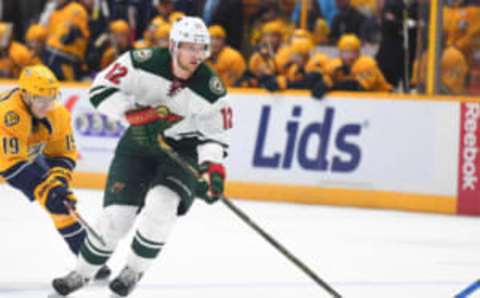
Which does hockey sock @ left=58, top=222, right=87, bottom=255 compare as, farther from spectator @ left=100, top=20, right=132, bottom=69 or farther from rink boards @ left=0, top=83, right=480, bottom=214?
spectator @ left=100, top=20, right=132, bottom=69

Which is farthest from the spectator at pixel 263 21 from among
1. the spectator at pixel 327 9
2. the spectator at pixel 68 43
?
the spectator at pixel 68 43

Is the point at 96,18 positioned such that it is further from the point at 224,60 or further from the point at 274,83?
the point at 274,83

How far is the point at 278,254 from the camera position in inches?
345

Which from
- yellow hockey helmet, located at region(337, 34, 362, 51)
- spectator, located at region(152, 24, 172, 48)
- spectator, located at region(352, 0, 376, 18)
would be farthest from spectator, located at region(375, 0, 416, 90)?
spectator, located at region(152, 24, 172, 48)

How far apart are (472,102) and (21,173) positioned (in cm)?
480

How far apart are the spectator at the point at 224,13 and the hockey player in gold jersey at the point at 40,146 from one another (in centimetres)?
545

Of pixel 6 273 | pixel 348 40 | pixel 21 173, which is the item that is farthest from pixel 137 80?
pixel 348 40

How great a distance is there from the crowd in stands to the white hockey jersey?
4.51 m

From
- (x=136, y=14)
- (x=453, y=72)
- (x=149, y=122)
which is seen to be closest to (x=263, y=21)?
(x=136, y=14)

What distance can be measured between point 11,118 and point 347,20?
229 inches

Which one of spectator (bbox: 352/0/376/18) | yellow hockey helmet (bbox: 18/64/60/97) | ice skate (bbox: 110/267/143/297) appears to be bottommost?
ice skate (bbox: 110/267/143/297)

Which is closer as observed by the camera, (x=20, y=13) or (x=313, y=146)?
(x=313, y=146)

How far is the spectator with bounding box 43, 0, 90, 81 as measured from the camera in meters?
13.4

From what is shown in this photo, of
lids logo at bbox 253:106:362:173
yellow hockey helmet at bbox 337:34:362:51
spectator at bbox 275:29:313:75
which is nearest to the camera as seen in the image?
lids logo at bbox 253:106:362:173
